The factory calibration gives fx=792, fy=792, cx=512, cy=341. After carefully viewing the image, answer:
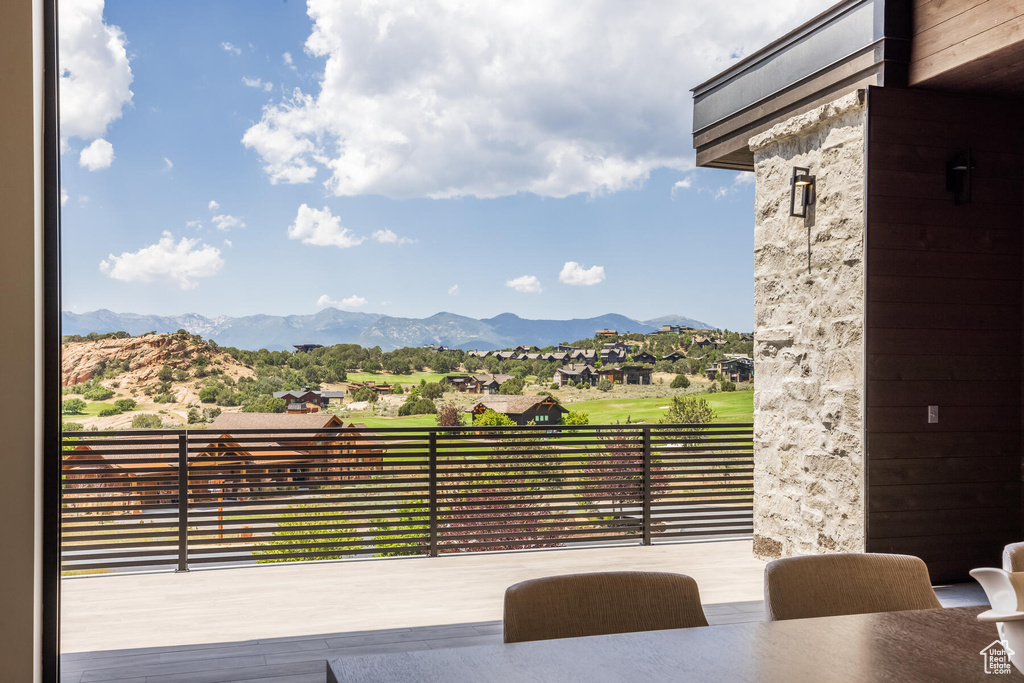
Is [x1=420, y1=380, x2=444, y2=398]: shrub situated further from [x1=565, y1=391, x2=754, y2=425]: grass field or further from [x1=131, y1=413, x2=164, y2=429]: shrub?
[x1=131, y1=413, x2=164, y2=429]: shrub

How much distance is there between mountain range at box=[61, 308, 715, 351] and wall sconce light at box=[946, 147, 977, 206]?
628cm

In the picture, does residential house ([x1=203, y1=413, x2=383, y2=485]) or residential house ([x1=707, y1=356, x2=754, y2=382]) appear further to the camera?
residential house ([x1=707, y1=356, x2=754, y2=382])

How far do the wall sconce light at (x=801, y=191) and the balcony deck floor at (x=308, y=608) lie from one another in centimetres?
210

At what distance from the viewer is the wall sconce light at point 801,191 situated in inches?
175

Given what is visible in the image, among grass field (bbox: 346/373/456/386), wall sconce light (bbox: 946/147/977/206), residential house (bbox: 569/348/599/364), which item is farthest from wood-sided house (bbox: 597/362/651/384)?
wall sconce light (bbox: 946/147/977/206)

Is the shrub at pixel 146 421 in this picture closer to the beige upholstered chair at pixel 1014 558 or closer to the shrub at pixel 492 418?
the shrub at pixel 492 418

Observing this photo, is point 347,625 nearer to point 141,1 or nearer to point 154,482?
point 154,482

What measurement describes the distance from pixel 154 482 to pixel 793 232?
4081 mm

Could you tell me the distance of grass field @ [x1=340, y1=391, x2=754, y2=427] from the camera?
935cm

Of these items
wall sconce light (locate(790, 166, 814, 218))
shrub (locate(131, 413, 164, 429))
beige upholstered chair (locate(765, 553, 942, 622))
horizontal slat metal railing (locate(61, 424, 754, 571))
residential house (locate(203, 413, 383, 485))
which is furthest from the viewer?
shrub (locate(131, 413, 164, 429))

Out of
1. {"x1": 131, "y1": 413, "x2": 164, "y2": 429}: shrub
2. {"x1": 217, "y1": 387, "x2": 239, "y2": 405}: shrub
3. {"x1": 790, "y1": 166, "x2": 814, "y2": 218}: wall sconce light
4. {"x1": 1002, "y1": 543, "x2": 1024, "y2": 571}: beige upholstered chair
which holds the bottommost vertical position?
{"x1": 131, "y1": 413, "x2": 164, "y2": 429}: shrub

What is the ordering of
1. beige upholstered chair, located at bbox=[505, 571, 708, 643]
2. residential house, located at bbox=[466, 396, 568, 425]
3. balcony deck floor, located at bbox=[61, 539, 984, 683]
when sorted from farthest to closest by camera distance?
residential house, located at bbox=[466, 396, 568, 425] < balcony deck floor, located at bbox=[61, 539, 984, 683] < beige upholstered chair, located at bbox=[505, 571, 708, 643]

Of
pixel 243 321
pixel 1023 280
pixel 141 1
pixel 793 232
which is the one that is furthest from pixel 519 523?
pixel 141 1

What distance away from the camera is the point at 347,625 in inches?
141
